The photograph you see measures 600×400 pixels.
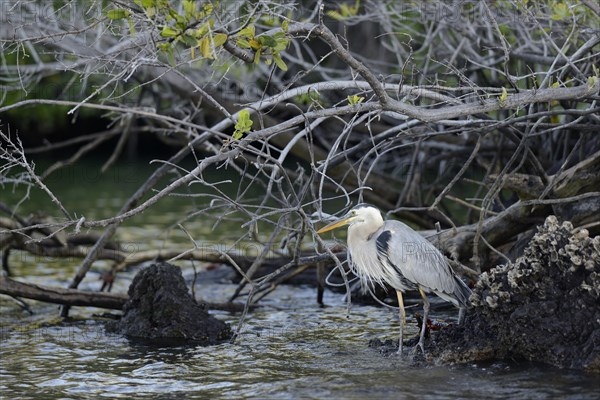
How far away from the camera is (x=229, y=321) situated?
27.8 feet

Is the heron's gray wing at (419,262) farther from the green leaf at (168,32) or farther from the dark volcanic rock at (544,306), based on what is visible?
the green leaf at (168,32)

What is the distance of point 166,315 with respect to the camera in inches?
305

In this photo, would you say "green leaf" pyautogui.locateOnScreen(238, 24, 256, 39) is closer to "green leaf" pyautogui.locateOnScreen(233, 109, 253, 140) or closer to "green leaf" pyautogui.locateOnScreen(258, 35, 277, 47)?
"green leaf" pyautogui.locateOnScreen(258, 35, 277, 47)

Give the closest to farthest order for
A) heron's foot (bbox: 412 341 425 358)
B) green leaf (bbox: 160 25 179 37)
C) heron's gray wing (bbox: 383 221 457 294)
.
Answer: green leaf (bbox: 160 25 179 37)
heron's foot (bbox: 412 341 425 358)
heron's gray wing (bbox: 383 221 457 294)

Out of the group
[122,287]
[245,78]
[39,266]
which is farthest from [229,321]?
[245,78]

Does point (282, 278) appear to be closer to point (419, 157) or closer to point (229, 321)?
point (229, 321)

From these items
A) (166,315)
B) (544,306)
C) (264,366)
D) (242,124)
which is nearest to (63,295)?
(166,315)

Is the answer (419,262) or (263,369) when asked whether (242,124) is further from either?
(419,262)

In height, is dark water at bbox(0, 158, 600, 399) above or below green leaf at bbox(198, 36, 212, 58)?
below

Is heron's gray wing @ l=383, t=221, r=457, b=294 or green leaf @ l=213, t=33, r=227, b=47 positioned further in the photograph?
heron's gray wing @ l=383, t=221, r=457, b=294

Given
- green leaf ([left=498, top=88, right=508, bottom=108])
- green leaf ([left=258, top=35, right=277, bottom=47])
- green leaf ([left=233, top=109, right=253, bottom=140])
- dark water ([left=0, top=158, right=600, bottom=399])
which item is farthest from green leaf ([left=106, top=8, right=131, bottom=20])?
dark water ([left=0, top=158, right=600, bottom=399])

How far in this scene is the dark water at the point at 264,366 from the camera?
585 centimetres

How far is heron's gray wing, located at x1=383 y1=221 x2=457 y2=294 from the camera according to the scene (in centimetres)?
704

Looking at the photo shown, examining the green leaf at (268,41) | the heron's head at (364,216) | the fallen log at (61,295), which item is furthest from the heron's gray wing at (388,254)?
the fallen log at (61,295)
